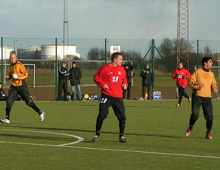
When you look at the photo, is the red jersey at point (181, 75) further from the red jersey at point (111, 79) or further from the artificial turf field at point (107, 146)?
→ the red jersey at point (111, 79)

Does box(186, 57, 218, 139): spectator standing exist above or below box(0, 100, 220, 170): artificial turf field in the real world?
above

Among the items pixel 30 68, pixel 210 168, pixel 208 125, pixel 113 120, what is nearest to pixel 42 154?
pixel 210 168

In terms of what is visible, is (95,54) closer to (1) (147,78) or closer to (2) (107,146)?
(1) (147,78)

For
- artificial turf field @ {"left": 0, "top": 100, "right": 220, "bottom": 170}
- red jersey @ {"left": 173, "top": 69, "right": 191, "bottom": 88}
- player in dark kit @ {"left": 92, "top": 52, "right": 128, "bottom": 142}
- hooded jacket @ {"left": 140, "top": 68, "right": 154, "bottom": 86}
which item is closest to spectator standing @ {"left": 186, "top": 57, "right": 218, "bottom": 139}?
artificial turf field @ {"left": 0, "top": 100, "right": 220, "bottom": 170}

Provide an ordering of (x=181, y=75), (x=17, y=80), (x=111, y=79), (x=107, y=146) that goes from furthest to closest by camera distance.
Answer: (x=181, y=75) → (x=17, y=80) → (x=111, y=79) → (x=107, y=146)

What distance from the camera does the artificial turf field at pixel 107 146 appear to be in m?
9.29

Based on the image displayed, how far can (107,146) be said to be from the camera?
11.6 meters

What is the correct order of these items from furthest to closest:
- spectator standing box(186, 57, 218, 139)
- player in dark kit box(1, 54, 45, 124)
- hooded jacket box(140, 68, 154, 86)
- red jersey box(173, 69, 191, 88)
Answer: hooded jacket box(140, 68, 154, 86)
red jersey box(173, 69, 191, 88)
player in dark kit box(1, 54, 45, 124)
spectator standing box(186, 57, 218, 139)

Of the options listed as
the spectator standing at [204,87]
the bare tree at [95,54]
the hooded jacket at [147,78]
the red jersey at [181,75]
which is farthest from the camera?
the bare tree at [95,54]

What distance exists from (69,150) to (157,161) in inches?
84.1

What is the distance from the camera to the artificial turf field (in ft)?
30.5

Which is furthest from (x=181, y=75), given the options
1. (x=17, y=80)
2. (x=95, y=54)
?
(x=95, y=54)

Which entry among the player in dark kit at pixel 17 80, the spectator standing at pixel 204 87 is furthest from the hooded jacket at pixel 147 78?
the spectator standing at pixel 204 87

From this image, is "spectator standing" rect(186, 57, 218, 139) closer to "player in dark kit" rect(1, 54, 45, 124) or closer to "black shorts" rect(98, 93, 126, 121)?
"black shorts" rect(98, 93, 126, 121)
